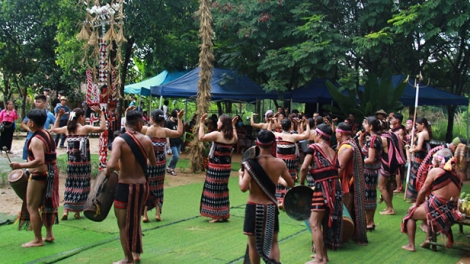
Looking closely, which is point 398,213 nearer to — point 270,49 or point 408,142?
point 408,142

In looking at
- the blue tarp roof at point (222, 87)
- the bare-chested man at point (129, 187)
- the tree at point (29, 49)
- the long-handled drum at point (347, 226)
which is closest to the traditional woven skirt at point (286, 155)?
the long-handled drum at point (347, 226)

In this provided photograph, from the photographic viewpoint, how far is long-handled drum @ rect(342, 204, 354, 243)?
619 centimetres

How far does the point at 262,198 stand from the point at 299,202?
72 centimetres

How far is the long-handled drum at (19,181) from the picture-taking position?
19.4ft

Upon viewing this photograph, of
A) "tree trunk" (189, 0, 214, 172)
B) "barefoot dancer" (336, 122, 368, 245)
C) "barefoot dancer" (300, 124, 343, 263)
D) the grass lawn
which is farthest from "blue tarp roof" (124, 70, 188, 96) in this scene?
"barefoot dancer" (300, 124, 343, 263)

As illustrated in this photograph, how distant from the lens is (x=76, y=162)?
750 centimetres

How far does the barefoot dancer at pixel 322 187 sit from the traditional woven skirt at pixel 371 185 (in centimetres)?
159

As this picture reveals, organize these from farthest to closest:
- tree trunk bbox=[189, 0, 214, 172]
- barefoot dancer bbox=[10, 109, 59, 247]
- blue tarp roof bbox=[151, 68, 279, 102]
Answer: blue tarp roof bbox=[151, 68, 279, 102]
tree trunk bbox=[189, 0, 214, 172]
barefoot dancer bbox=[10, 109, 59, 247]

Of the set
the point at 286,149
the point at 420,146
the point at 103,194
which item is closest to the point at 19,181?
Result: the point at 103,194

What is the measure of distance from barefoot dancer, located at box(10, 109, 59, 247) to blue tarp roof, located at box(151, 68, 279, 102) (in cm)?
933

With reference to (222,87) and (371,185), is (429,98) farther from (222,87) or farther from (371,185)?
(371,185)

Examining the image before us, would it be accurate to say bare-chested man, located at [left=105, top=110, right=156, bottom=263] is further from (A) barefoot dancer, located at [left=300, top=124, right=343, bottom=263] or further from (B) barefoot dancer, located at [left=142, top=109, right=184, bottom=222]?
(B) barefoot dancer, located at [left=142, top=109, right=184, bottom=222]

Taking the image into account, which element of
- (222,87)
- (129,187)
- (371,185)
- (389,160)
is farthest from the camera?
(222,87)

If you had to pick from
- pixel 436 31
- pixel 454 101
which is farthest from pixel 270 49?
pixel 454 101
